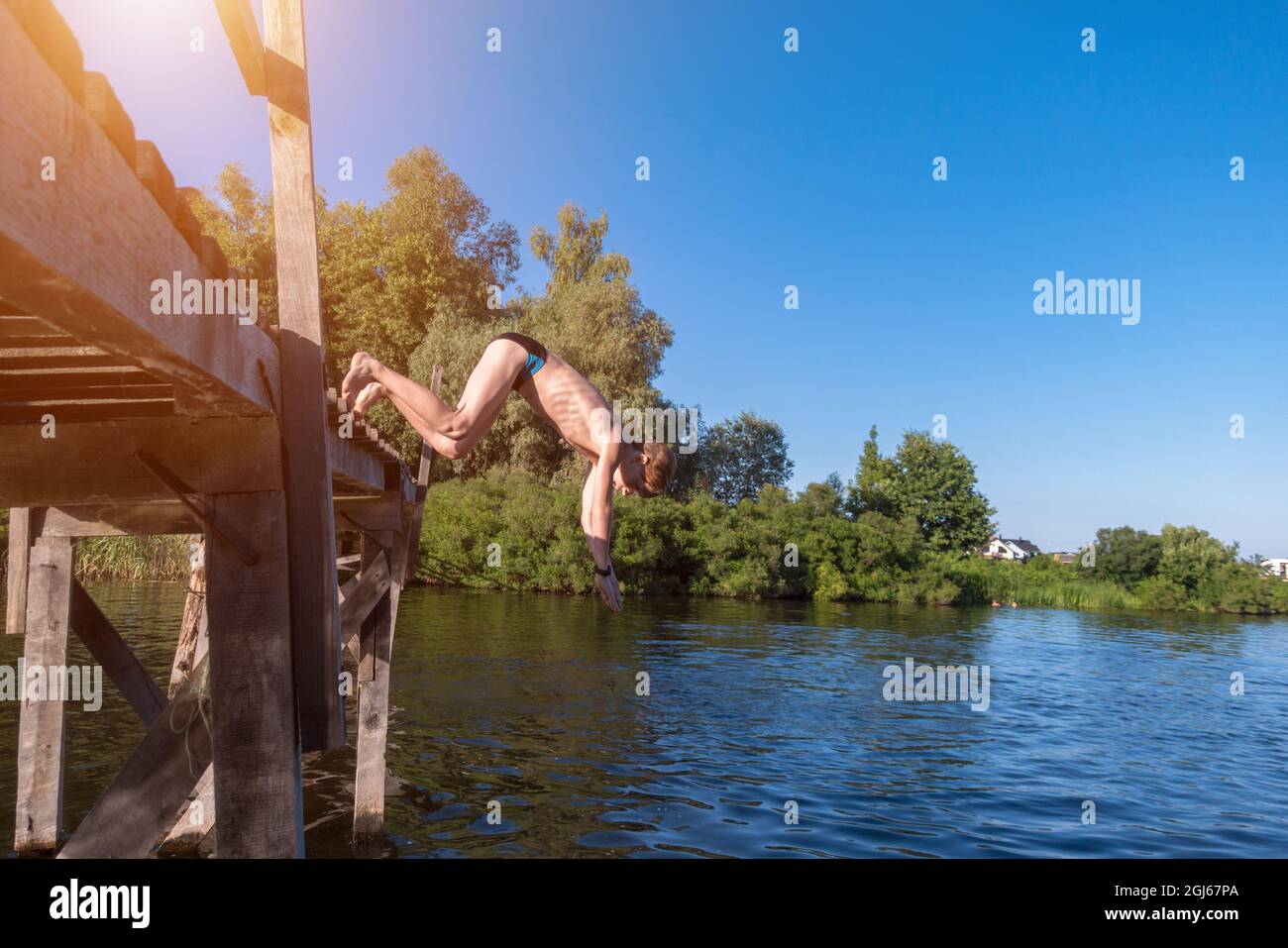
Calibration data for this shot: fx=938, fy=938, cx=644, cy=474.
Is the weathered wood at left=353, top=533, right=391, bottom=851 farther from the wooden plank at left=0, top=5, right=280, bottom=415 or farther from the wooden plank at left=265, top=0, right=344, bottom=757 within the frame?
the wooden plank at left=0, top=5, right=280, bottom=415

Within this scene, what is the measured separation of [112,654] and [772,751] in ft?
32.3

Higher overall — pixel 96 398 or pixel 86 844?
pixel 96 398

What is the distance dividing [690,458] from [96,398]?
52.0 m

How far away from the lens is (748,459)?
72125 mm

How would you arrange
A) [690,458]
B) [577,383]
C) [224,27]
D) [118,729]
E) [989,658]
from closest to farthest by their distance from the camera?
1. [224,27]
2. [577,383]
3. [118,729]
4. [989,658]
5. [690,458]

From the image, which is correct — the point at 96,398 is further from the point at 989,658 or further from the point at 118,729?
the point at 989,658

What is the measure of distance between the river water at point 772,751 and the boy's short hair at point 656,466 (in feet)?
18.8

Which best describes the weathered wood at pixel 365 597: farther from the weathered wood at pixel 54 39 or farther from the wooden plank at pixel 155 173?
the weathered wood at pixel 54 39

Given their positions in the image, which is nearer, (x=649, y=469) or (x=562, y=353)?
(x=649, y=469)

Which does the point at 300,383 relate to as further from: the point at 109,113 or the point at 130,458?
the point at 109,113

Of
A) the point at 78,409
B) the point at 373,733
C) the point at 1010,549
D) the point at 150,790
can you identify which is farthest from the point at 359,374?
the point at 1010,549

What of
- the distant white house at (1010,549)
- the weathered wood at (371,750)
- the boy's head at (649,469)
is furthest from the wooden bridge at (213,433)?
the distant white house at (1010,549)
